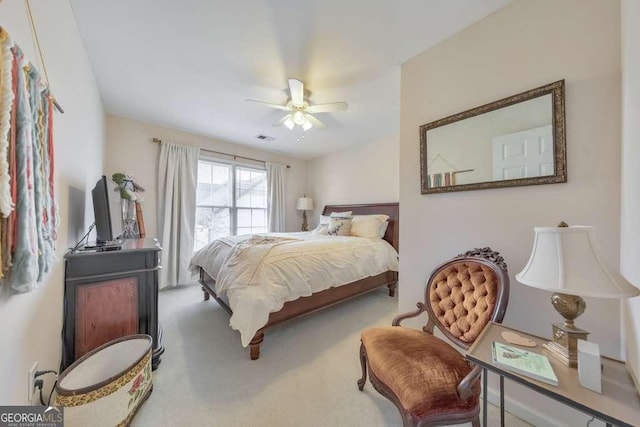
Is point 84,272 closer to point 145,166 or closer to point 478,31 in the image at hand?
point 145,166

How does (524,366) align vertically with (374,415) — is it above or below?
above

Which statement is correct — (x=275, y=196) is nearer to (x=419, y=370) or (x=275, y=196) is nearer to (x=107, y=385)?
(x=107, y=385)

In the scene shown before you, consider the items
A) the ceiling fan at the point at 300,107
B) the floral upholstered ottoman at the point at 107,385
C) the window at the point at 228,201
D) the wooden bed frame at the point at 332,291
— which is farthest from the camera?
the window at the point at 228,201

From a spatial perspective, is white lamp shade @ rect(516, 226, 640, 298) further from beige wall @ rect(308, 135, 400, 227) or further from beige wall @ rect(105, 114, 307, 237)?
beige wall @ rect(105, 114, 307, 237)

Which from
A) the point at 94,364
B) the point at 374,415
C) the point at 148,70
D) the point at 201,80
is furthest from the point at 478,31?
the point at 94,364

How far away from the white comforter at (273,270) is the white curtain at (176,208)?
2.86ft

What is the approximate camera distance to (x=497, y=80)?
1481mm

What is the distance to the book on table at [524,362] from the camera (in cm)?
79

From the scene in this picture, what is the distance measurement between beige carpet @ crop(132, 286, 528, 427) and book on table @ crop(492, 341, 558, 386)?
0.78m

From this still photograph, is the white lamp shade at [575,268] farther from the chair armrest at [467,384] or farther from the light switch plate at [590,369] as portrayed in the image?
the chair armrest at [467,384]

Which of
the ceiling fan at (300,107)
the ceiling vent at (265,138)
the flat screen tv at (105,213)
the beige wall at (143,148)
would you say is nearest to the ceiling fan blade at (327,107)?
the ceiling fan at (300,107)

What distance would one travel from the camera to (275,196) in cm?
481

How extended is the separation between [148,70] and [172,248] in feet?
8.00

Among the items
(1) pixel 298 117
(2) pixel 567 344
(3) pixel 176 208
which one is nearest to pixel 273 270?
(1) pixel 298 117
